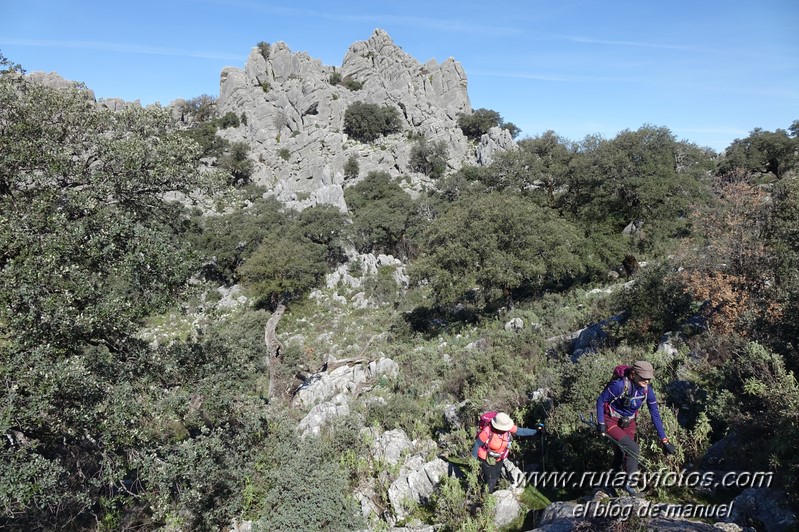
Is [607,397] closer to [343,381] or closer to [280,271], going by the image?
[343,381]

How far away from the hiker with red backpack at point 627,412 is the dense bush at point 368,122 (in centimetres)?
7350

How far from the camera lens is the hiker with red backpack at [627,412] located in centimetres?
594

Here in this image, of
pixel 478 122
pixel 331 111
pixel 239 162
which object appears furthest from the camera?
pixel 478 122

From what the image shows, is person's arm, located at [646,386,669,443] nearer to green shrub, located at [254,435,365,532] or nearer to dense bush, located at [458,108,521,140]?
green shrub, located at [254,435,365,532]

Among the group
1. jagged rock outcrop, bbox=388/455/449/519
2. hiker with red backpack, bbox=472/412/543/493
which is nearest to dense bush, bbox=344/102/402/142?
jagged rock outcrop, bbox=388/455/449/519

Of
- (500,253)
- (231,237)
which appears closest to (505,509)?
(500,253)

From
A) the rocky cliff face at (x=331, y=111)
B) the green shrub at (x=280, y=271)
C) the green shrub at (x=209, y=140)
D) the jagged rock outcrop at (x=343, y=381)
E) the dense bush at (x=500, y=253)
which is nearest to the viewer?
the jagged rock outcrop at (x=343, y=381)

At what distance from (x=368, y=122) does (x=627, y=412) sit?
74526 millimetres

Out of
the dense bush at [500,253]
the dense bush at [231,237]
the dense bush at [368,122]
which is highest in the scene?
the dense bush at [368,122]

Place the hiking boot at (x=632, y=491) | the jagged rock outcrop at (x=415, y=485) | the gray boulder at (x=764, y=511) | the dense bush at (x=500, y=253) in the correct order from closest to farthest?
the gray boulder at (x=764, y=511) < the hiking boot at (x=632, y=491) < the jagged rock outcrop at (x=415, y=485) < the dense bush at (x=500, y=253)

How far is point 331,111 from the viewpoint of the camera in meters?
75.1

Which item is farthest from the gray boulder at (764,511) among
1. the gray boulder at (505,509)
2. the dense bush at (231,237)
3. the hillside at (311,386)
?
the dense bush at (231,237)

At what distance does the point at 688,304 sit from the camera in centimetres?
1198

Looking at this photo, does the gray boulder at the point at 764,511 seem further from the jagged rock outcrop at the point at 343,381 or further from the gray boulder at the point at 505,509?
the jagged rock outcrop at the point at 343,381
